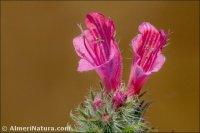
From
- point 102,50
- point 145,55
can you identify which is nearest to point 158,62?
point 145,55

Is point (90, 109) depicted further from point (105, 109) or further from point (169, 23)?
point (169, 23)

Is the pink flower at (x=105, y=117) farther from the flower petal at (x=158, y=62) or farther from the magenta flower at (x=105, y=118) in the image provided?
the flower petal at (x=158, y=62)

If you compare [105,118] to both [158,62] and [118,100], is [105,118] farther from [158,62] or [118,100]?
[158,62]

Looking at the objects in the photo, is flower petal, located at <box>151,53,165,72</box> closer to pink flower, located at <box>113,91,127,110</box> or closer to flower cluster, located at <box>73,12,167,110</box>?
flower cluster, located at <box>73,12,167,110</box>

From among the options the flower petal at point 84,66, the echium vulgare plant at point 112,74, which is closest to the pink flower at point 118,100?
the echium vulgare plant at point 112,74

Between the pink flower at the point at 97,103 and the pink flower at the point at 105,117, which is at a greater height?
the pink flower at the point at 97,103

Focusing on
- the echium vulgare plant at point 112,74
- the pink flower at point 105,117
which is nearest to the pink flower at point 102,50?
the echium vulgare plant at point 112,74

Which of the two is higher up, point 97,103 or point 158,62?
point 158,62

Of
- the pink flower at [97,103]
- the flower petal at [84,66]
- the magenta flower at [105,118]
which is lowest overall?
the magenta flower at [105,118]

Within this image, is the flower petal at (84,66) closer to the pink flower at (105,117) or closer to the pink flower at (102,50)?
the pink flower at (102,50)
